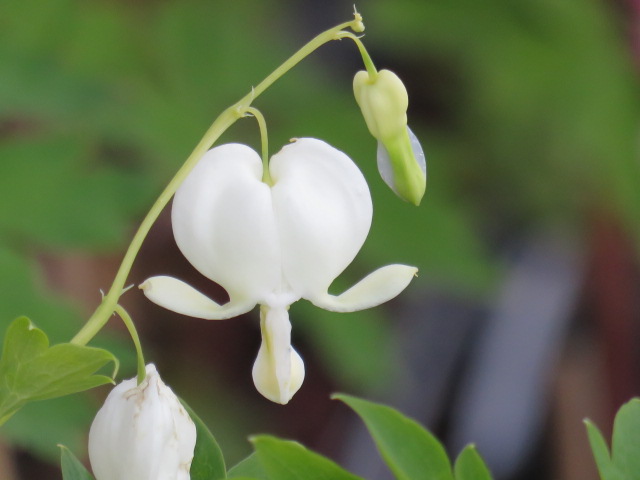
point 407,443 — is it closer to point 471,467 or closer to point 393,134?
point 471,467

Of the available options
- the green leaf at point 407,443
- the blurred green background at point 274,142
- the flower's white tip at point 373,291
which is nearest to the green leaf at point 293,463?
the green leaf at point 407,443

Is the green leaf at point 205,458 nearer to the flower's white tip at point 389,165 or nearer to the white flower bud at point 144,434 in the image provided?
the white flower bud at point 144,434

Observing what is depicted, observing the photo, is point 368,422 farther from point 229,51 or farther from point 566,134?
point 566,134

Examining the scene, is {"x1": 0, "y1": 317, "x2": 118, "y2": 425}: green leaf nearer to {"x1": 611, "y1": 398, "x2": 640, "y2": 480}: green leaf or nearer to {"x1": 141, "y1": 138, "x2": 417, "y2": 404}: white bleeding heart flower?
{"x1": 141, "y1": 138, "x2": 417, "y2": 404}: white bleeding heart flower

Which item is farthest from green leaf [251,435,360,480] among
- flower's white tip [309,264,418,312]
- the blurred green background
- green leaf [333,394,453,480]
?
the blurred green background

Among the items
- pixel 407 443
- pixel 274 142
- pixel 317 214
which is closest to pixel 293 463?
pixel 407 443
